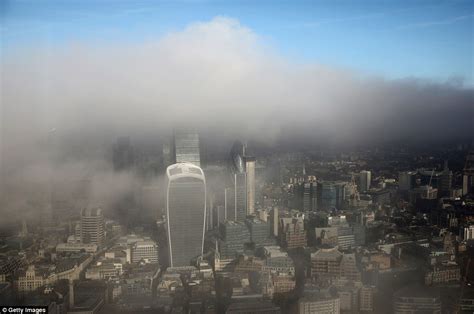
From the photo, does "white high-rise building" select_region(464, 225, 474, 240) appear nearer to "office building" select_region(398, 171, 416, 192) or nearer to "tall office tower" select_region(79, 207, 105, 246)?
"office building" select_region(398, 171, 416, 192)

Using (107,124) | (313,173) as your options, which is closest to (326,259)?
(313,173)

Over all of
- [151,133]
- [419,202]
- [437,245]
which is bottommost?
[437,245]

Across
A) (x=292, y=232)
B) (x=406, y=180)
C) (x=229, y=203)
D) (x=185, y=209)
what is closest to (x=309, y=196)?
(x=292, y=232)

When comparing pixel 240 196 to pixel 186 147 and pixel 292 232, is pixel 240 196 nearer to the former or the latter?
pixel 292 232

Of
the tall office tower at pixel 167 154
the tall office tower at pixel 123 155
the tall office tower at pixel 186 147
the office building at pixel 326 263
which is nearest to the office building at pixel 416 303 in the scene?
the office building at pixel 326 263

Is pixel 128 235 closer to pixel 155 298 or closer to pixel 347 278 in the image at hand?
pixel 155 298

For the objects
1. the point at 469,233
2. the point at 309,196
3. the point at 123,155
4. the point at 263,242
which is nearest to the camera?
the point at 469,233

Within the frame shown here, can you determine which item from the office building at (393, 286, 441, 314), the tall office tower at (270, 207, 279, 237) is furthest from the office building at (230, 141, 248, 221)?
the office building at (393, 286, 441, 314)
